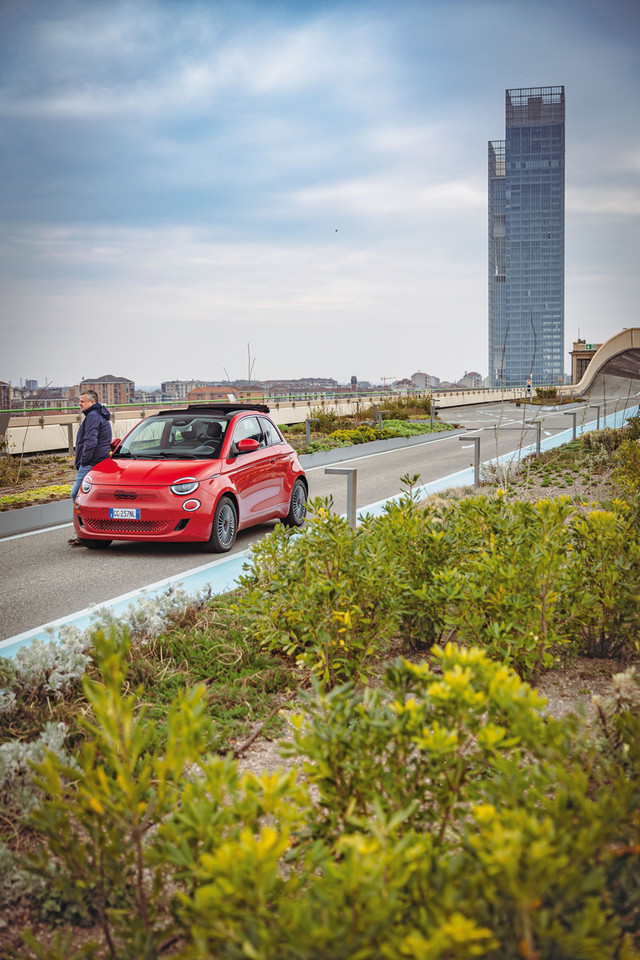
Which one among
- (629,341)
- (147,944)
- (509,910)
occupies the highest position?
(629,341)

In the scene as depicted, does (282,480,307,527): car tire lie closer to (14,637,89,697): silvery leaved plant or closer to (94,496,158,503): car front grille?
(94,496,158,503): car front grille


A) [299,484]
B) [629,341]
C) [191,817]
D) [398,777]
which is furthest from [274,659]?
[629,341]

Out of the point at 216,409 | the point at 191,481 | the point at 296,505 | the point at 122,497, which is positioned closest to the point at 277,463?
the point at 296,505

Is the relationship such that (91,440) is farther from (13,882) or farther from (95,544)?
(13,882)

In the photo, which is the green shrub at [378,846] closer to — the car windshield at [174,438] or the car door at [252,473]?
the car door at [252,473]

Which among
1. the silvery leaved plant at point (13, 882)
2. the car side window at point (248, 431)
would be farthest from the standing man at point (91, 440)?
the silvery leaved plant at point (13, 882)

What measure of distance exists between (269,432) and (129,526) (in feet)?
8.42

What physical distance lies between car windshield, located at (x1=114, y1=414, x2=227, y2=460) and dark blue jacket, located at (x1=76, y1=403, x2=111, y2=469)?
15.3 inches

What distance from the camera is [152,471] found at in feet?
31.0

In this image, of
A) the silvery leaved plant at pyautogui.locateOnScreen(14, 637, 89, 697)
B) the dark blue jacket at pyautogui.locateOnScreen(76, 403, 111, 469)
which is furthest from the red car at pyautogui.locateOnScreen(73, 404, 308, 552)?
the silvery leaved plant at pyautogui.locateOnScreen(14, 637, 89, 697)

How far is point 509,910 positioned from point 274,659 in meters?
3.22

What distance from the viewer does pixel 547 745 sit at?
2.07m

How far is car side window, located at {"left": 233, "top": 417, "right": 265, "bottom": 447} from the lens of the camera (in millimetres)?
10289

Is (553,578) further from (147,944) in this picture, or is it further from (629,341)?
(629,341)
